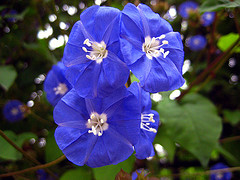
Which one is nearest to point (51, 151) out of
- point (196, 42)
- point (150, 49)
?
point (150, 49)

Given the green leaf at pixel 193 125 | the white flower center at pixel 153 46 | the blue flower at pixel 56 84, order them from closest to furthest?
the white flower center at pixel 153 46 < the green leaf at pixel 193 125 < the blue flower at pixel 56 84

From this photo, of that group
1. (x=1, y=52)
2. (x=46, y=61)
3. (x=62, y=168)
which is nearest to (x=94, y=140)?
(x=62, y=168)

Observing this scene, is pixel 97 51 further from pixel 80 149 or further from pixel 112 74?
pixel 80 149

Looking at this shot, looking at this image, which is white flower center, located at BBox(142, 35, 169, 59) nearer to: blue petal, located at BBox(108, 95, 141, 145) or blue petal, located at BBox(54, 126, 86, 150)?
blue petal, located at BBox(108, 95, 141, 145)

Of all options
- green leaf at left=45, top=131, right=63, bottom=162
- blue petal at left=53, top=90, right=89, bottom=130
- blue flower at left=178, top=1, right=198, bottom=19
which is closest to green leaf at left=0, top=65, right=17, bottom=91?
green leaf at left=45, top=131, right=63, bottom=162

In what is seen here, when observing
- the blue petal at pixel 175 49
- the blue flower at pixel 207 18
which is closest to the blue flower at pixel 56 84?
the blue petal at pixel 175 49

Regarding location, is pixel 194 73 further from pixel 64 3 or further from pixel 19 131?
pixel 19 131

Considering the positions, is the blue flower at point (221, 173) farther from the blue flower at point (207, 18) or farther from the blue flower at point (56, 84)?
the blue flower at point (56, 84)
